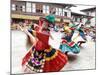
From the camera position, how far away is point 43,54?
2.19 meters

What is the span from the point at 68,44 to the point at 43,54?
1.08 ft

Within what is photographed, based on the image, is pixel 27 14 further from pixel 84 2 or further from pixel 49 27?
pixel 84 2

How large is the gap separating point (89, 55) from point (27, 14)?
0.91 metres

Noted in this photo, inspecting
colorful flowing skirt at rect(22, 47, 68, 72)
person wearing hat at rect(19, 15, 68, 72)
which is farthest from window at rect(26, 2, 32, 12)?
colorful flowing skirt at rect(22, 47, 68, 72)

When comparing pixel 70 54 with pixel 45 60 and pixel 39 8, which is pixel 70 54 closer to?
pixel 45 60

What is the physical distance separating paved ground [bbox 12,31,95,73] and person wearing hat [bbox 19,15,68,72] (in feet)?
0.22

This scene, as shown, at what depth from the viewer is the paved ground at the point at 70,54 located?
2.07 metres

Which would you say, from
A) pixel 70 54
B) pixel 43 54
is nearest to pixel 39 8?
pixel 43 54

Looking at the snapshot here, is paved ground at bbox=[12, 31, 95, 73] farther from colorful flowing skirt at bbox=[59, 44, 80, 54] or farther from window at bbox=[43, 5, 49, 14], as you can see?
window at bbox=[43, 5, 49, 14]

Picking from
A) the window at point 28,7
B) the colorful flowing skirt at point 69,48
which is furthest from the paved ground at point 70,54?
the window at point 28,7

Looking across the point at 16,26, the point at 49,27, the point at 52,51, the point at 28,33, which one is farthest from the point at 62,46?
the point at 16,26

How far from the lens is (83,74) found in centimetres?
235

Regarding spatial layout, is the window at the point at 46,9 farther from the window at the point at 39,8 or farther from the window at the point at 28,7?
the window at the point at 28,7

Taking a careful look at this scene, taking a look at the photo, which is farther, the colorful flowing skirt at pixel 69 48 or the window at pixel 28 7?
the colorful flowing skirt at pixel 69 48
